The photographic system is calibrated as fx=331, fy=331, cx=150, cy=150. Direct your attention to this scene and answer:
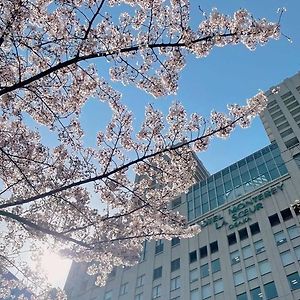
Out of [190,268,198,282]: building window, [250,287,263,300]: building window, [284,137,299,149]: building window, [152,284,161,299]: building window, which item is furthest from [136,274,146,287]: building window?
[284,137,299,149]: building window

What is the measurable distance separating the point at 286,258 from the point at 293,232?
3.37 meters

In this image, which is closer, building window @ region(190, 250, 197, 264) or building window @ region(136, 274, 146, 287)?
building window @ region(190, 250, 197, 264)

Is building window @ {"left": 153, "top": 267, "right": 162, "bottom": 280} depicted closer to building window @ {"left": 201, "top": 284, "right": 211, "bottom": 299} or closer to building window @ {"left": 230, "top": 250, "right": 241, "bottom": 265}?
building window @ {"left": 201, "top": 284, "right": 211, "bottom": 299}

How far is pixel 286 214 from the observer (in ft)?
128

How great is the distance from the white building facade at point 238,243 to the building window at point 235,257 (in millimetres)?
121

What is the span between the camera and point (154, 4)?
27.3 ft

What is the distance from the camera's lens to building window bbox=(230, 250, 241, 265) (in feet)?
127

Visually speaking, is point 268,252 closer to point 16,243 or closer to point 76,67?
point 16,243

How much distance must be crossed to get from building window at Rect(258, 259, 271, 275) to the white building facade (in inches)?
4.3

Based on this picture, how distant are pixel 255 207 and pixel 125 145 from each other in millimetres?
36342

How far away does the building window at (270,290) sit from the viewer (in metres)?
31.9

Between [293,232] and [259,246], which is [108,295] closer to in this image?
[259,246]

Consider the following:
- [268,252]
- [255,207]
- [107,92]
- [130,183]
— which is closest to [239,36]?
[107,92]

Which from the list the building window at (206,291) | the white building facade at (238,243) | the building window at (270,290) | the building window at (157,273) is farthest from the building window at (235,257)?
the building window at (157,273)
